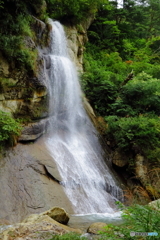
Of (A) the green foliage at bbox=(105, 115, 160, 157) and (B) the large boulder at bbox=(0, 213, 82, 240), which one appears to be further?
(A) the green foliage at bbox=(105, 115, 160, 157)

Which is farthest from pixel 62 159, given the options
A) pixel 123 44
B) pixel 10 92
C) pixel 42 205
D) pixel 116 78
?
pixel 123 44

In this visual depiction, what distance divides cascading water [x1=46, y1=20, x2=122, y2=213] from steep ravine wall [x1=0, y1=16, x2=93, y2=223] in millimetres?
558

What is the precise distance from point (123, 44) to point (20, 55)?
16.1 meters

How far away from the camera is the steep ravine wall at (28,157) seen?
7312mm

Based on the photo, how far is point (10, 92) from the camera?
10102 mm

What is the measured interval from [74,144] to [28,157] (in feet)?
10.5

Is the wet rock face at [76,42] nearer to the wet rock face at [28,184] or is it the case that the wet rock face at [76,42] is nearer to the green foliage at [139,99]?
the green foliage at [139,99]

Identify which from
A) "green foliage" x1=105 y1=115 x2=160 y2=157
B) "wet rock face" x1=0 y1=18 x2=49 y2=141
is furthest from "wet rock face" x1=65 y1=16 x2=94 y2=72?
"green foliage" x1=105 y1=115 x2=160 y2=157

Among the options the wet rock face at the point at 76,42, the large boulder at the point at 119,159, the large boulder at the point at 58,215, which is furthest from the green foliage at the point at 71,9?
the large boulder at the point at 58,215

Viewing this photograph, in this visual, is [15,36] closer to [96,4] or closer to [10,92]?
[10,92]

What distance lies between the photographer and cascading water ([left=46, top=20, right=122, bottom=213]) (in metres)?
8.82

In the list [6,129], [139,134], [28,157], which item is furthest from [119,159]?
[6,129]

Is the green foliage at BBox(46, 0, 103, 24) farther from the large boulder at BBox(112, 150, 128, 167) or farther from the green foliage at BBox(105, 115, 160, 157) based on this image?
the large boulder at BBox(112, 150, 128, 167)

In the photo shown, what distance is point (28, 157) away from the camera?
8953 mm
